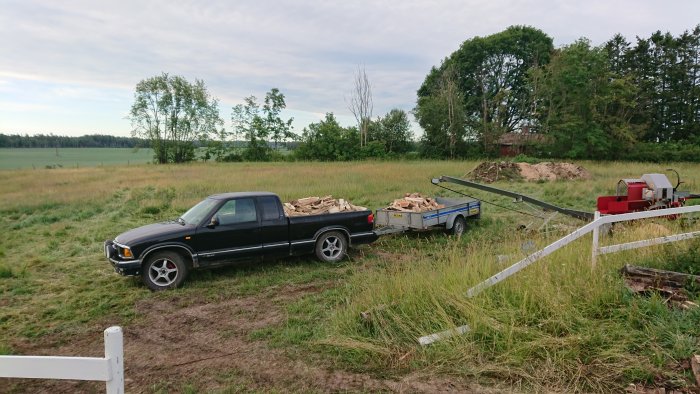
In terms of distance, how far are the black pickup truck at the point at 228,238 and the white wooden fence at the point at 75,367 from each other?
5587 mm

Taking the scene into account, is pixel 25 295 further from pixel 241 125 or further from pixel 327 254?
pixel 241 125

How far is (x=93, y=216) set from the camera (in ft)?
52.2

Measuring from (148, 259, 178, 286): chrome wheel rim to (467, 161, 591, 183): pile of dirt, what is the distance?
21.2 m

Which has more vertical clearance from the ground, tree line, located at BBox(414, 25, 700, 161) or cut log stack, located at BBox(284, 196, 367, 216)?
tree line, located at BBox(414, 25, 700, 161)

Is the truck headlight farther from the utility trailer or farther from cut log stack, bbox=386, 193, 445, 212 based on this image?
cut log stack, bbox=386, 193, 445, 212

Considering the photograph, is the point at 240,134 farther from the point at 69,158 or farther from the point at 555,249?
the point at 555,249

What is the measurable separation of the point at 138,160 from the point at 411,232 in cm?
5157

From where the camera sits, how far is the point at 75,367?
2158 millimetres

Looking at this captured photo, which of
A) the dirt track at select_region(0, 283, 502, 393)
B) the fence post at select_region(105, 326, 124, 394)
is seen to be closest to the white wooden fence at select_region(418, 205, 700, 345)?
the dirt track at select_region(0, 283, 502, 393)

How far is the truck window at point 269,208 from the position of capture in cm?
863

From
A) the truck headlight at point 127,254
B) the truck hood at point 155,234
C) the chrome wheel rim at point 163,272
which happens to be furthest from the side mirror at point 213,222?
the truck headlight at point 127,254

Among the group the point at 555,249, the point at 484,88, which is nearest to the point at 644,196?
the point at 555,249

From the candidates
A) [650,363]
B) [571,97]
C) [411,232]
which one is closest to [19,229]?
[411,232]

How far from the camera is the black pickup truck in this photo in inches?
296
